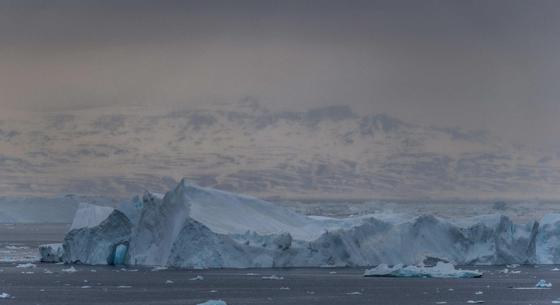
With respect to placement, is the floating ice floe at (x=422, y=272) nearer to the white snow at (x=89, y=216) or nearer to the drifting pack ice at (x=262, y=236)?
the drifting pack ice at (x=262, y=236)

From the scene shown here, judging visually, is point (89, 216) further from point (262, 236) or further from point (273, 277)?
point (273, 277)

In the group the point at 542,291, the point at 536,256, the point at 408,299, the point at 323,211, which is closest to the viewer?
the point at 408,299

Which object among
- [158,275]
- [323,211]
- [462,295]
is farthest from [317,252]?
[323,211]

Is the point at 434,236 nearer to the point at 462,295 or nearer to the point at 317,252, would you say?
the point at 317,252

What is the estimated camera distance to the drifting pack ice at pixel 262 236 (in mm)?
50844

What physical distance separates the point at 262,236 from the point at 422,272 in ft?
22.1

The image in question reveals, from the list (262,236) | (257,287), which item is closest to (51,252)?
(262,236)

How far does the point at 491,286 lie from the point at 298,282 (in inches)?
303

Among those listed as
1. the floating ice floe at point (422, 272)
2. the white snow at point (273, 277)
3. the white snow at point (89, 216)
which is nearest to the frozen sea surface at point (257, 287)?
the white snow at point (273, 277)

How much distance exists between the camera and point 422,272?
49531 millimetres

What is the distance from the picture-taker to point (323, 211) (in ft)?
353

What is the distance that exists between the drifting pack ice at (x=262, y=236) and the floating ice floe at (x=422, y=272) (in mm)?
2115

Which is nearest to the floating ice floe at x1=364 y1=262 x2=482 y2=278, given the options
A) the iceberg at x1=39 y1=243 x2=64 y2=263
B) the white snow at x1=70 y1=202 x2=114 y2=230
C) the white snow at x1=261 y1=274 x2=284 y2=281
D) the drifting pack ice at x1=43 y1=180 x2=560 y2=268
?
the drifting pack ice at x1=43 y1=180 x2=560 y2=268

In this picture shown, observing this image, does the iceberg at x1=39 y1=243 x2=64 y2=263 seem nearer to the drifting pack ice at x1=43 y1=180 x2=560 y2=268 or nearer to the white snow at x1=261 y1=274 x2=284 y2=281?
the drifting pack ice at x1=43 y1=180 x2=560 y2=268
